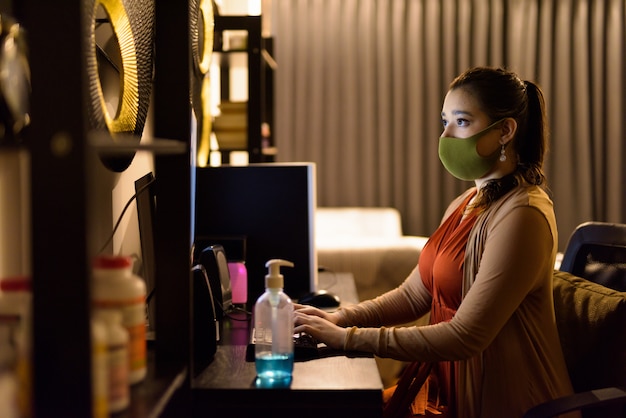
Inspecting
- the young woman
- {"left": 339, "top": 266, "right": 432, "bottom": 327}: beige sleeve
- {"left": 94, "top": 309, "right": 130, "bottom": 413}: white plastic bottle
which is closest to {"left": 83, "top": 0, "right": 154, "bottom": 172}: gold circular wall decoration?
{"left": 94, "top": 309, "right": 130, "bottom": 413}: white plastic bottle

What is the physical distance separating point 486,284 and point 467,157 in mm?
352

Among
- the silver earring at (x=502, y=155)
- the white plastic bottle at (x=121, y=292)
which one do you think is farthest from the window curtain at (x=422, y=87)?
the white plastic bottle at (x=121, y=292)

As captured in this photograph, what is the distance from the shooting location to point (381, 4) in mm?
5238

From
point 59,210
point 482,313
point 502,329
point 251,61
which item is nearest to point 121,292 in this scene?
point 59,210

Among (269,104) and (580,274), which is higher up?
(269,104)

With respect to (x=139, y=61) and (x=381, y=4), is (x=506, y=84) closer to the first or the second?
(x=139, y=61)

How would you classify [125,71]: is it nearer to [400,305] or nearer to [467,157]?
[467,157]

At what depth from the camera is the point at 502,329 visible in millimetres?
1476

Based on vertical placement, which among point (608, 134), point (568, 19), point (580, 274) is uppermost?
Answer: point (568, 19)

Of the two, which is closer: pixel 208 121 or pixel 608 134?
pixel 208 121

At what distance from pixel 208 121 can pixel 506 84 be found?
1.47 metres

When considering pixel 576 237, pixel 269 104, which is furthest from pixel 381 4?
pixel 576 237

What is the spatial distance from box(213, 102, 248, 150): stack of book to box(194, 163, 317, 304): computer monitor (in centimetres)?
92

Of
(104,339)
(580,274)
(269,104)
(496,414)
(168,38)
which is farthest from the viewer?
(269,104)
